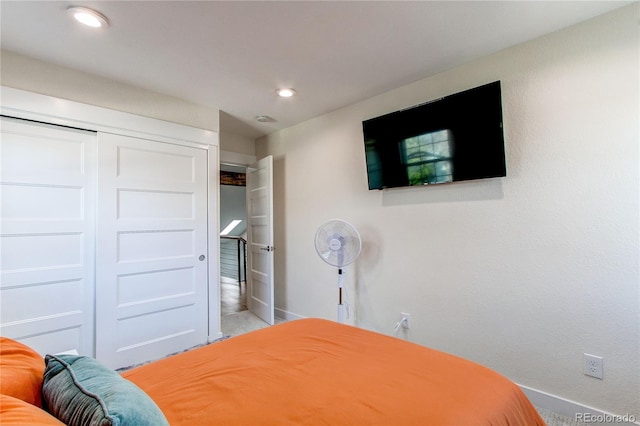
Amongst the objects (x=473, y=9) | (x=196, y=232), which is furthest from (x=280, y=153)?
(x=473, y=9)

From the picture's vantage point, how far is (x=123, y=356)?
2.50m

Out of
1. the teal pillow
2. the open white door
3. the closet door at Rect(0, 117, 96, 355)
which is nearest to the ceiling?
the closet door at Rect(0, 117, 96, 355)

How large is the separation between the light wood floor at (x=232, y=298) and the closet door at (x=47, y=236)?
198cm

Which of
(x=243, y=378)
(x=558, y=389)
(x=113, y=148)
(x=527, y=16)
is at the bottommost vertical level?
(x=558, y=389)

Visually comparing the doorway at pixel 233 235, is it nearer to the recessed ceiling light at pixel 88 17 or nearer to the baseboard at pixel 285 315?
the baseboard at pixel 285 315

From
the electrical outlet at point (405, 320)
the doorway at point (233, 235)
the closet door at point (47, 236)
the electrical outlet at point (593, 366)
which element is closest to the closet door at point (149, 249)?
the closet door at point (47, 236)

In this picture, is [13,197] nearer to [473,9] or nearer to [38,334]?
[38,334]

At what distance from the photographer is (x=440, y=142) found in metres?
2.28

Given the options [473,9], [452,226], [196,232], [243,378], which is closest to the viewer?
[243,378]

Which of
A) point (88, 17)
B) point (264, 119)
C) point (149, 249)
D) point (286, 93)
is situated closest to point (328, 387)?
point (149, 249)

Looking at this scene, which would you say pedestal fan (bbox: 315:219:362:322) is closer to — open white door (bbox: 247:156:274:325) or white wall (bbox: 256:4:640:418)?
white wall (bbox: 256:4:640:418)

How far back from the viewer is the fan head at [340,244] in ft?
8.83

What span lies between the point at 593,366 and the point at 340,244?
1811mm

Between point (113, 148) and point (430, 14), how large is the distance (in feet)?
8.34
